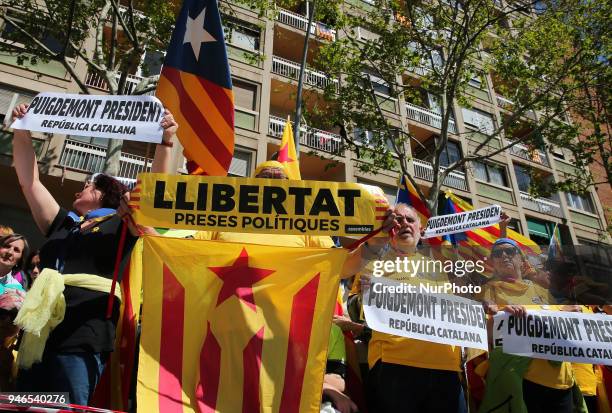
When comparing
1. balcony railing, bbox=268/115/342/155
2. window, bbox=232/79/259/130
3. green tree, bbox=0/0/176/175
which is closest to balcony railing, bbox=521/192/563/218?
balcony railing, bbox=268/115/342/155

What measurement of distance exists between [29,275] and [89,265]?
2.93m

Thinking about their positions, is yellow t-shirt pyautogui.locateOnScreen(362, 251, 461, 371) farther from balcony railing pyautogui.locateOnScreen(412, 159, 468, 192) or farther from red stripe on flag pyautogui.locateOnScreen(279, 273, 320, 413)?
balcony railing pyautogui.locateOnScreen(412, 159, 468, 192)

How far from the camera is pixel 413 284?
9.20 ft

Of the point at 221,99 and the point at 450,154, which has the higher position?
the point at 450,154

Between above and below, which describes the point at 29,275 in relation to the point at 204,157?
below

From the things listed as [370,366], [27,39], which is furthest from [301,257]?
[27,39]

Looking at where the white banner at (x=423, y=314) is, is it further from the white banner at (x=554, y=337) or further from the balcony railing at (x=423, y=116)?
the balcony railing at (x=423, y=116)

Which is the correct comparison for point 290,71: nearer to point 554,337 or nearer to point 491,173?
point 491,173

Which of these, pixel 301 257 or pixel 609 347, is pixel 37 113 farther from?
pixel 609 347

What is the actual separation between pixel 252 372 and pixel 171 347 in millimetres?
426

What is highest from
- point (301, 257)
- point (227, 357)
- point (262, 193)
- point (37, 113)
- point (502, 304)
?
point (37, 113)

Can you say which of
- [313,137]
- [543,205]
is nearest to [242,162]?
[313,137]

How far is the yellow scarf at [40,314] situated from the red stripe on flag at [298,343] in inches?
44.1

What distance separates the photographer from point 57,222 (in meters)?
2.59
